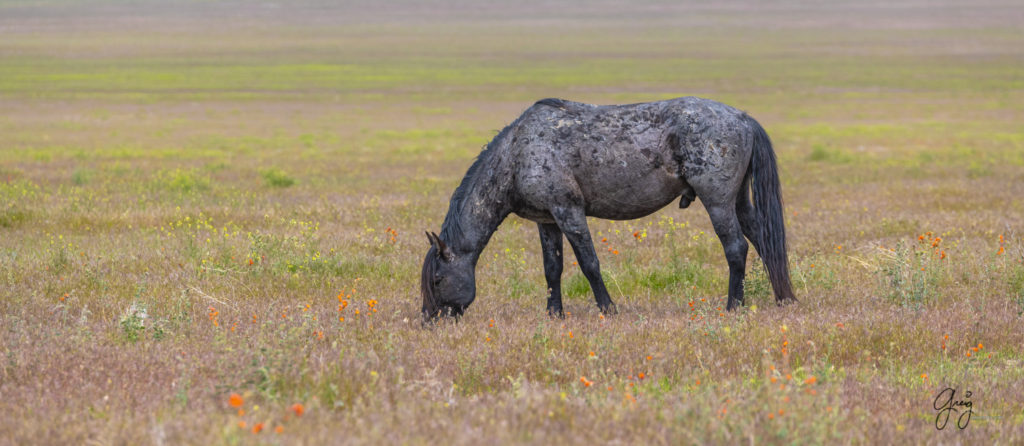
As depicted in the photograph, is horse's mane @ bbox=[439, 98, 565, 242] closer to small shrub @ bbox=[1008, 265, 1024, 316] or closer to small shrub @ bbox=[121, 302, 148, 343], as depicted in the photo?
small shrub @ bbox=[121, 302, 148, 343]

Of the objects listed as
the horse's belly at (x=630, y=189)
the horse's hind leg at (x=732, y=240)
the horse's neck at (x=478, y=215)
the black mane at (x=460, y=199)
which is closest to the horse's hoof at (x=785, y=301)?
the horse's hind leg at (x=732, y=240)

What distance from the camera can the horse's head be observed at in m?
8.60

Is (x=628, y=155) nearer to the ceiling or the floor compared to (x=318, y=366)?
nearer to the ceiling

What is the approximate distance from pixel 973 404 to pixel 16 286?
8329mm

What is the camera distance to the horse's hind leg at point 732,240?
8977 millimetres

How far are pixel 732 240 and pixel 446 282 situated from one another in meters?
2.67

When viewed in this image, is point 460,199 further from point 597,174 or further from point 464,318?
point 597,174

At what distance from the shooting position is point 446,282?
8688mm

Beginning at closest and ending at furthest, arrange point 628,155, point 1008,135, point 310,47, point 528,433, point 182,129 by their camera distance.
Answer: point 528,433, point 628,155, point 1008,135, point 182,129, point 310,47

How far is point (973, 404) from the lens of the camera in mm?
5867

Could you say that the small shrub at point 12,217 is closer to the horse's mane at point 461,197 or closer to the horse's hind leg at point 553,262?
the horse's mane at point 461,197

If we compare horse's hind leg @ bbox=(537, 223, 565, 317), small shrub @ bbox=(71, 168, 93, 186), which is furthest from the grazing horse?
small shrub @ bbox=(71, 168, 93, 186)

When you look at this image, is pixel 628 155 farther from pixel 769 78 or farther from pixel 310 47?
pixel 310 47

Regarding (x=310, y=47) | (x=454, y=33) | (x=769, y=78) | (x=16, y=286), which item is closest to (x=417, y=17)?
(x=454, y=33)
